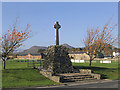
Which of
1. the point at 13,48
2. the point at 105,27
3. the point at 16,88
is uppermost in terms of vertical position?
the point at 105,27

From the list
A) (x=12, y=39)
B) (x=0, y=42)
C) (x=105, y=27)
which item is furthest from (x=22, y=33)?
(x=105, y=27)

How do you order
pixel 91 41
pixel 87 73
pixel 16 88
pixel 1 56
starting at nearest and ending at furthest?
pixel 16 88, pixel 87 73, pixel 1 56, pixel 91 41

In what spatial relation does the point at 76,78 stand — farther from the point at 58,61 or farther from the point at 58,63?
the point at 58,61

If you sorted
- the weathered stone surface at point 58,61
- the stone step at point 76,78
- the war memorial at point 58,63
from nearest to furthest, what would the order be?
the stone step at point 76,78
the war memorial at point 58,63
the weathered stone surface at point 58,61

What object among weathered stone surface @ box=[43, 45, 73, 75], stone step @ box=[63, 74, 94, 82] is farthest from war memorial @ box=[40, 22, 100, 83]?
stone step @ box=[63, 74, 94, 82]

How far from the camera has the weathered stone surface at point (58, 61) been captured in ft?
65.9

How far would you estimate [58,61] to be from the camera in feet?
67.3

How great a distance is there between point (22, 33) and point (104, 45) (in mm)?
14777

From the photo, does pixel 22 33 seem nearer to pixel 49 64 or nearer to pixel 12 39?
pixel 12 39

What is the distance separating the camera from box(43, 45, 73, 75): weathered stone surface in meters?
20.1

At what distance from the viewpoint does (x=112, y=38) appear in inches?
1104

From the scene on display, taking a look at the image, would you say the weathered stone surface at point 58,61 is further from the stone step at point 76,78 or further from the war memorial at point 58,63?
the stone step at point 76,78

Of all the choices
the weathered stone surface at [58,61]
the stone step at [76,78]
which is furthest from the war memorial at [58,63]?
the stone step at [76,78]

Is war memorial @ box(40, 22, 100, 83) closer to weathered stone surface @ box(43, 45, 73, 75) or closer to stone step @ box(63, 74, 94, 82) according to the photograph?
weathered stone surface @ box(43, 45, 73, 75)
